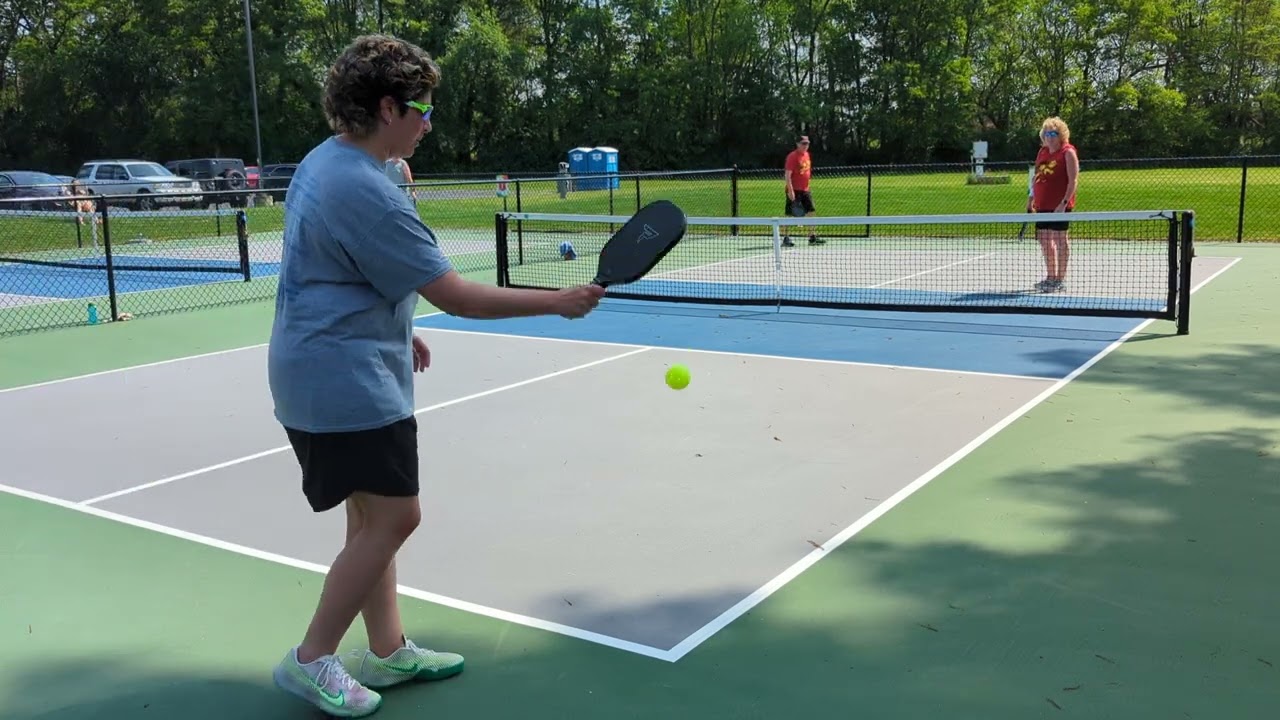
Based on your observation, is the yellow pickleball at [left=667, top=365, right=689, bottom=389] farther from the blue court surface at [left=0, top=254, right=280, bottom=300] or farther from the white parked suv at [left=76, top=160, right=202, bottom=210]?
the white parked suv at [left=76, top=160, right=202, bottom=210]

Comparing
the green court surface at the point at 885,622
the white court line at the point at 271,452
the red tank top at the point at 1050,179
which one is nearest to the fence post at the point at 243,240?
the white court line at the point at 271,452

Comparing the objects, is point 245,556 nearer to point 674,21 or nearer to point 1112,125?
point 1112,125

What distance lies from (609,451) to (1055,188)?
24.8 feet

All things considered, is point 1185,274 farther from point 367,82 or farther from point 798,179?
point 798,179

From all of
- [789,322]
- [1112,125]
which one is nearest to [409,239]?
[789,322]

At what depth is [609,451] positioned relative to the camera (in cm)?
609

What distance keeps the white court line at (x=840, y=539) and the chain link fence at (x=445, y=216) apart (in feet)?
27.5

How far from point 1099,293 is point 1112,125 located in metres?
40.4

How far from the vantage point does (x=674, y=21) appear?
55.9 m

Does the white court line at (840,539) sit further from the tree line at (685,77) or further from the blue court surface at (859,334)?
the tree line at (685,77)

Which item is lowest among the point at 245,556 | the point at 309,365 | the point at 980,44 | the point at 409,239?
the point at 245,556

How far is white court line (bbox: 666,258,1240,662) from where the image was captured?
371 centimetres

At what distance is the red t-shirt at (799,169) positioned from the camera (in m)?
17.1

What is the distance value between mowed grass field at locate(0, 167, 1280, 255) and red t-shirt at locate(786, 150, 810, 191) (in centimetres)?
321
